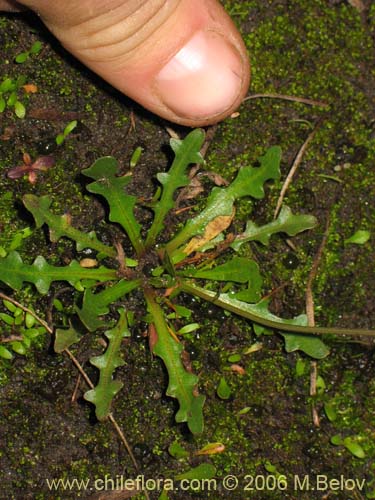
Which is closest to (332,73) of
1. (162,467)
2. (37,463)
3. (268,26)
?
(268,26)

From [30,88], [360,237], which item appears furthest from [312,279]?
[30,88]

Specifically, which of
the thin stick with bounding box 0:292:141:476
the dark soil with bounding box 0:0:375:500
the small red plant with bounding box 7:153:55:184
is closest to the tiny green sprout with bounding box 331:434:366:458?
the dark soil with bounding box 0:0:375:500

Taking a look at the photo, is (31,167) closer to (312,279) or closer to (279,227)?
(279,227)

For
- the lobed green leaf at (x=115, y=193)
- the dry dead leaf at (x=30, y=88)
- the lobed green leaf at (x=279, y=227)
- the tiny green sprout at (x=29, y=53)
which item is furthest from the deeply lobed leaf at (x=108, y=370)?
the tiny green sprout at (x=29, y=53)

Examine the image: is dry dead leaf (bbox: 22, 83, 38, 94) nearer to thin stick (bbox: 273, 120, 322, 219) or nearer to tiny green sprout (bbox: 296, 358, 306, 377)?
thin stick (bbox: 273, 120, 322, 219)

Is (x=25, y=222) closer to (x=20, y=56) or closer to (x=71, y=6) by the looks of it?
(x=20, y=56)

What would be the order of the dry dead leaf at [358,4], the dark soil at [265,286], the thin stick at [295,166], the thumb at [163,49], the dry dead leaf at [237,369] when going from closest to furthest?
the thumb at [163,49] → the dark soil at [265,286] → the dry dead leaf at [237,369] → the thin stick at [295,166] → the dry dead leaf at [358,4]

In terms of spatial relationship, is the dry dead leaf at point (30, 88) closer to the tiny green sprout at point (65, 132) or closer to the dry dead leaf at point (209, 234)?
the tiny green sprout at point (65, 132)
